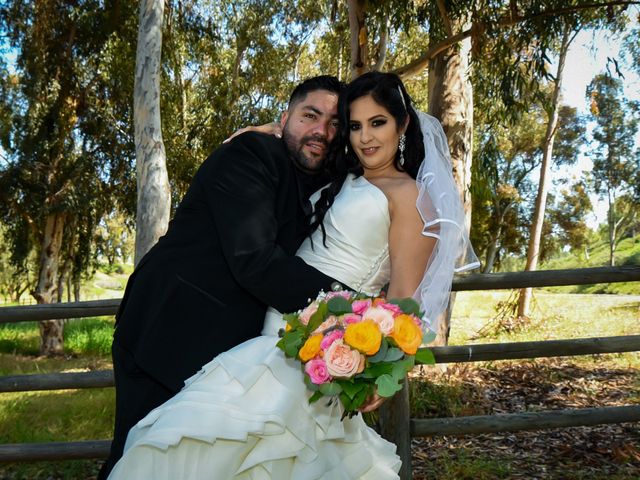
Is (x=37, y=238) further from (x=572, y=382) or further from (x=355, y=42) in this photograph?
(x=572, y=382)

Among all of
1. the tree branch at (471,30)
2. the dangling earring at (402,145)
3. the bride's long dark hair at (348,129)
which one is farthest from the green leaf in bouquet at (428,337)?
the tree branch at (471,30)

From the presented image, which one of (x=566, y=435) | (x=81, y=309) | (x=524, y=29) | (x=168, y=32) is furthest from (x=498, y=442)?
(x=168, y=32)

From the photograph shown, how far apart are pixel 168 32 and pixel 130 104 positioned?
78.2 inches

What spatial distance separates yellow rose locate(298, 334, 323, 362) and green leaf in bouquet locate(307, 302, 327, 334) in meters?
0.04

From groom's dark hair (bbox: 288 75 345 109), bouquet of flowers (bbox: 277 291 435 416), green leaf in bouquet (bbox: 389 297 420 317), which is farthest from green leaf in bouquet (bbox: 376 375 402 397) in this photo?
groom's dark hair (bbox: 288 75 345 109)

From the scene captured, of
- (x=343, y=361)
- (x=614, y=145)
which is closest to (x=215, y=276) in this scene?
(x=343, y=361)

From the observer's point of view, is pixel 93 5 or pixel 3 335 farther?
pixel 3 335

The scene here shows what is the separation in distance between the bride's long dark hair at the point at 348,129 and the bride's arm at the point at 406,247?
25 cm

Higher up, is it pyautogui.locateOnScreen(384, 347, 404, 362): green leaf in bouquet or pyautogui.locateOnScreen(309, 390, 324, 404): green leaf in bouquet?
pyautogui.locateOnScreen(384, 347, 404, 362): green leaf in bouquet

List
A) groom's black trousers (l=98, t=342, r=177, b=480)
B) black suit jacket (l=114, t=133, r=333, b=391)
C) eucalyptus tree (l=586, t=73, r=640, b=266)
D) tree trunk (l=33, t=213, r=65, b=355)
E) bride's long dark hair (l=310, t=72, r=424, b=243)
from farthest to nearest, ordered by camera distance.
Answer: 1. eucalyptus tree (l=586, t=73, r=640, b=266)
2. tree trunk (l=33, t=213, r=65, b=355)
3. bride's long dark hair (l=310, t=72, r=424, b=243)
4. groom's black trousers (l=98, t=342, r=177, b=480)
5. black suit jacket (l=114, t=133, r=333, b=391)

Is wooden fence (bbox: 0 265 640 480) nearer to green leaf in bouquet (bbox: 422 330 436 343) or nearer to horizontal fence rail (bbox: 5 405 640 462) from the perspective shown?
horizontal fence rail (bbox: 5 405 640 462)

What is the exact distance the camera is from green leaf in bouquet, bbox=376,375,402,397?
1840mm

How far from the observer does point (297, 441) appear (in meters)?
2.10

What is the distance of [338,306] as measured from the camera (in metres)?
1.98
